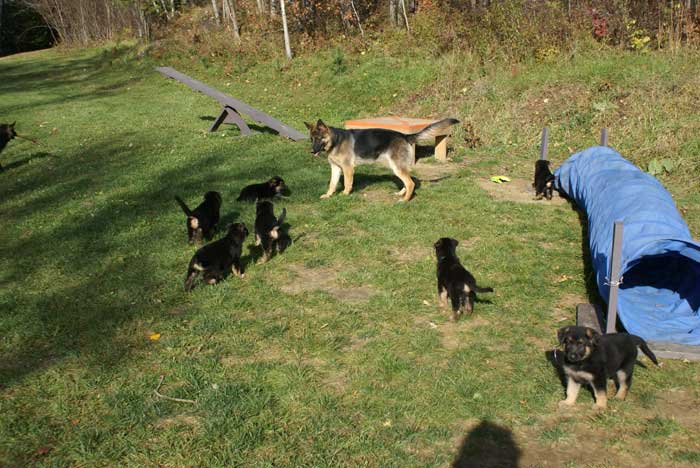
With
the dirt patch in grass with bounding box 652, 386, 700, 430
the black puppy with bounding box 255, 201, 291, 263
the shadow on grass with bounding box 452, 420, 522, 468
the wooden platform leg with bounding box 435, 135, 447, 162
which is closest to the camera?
the shadow on grass with bounding box 452, 420, 522, 468

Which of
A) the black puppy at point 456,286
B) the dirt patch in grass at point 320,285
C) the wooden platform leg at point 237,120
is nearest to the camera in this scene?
the black puppy at point 456,286

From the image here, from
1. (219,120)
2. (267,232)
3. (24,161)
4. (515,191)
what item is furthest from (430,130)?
(24,161)

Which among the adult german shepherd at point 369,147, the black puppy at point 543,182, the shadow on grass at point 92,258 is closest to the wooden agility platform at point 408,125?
the adult german shepherd at point 369,147

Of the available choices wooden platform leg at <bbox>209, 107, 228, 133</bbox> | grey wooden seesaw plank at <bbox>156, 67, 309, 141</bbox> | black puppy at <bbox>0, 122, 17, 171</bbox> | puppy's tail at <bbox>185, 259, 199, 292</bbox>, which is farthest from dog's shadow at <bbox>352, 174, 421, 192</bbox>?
black puppy at <bbox>0, 122, 17, 171</bbox>

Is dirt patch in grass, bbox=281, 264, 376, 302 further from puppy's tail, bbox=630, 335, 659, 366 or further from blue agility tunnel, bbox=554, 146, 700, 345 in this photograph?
puppy's tail, bbox=630, 335, 659, 366

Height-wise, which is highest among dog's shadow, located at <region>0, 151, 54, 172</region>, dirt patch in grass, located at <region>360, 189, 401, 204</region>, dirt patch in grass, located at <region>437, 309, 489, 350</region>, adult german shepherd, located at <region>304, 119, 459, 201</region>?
adult german shepherd, located at <region>304, 119, 459, 201</region>

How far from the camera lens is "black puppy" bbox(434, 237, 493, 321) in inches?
242

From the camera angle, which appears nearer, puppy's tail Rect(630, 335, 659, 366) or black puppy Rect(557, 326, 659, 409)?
black puppy Rect(557, 326, 659, 409)

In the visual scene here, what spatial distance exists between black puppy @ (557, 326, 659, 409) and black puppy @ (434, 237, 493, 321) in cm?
136

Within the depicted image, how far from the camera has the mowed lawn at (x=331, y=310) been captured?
453 centimetres

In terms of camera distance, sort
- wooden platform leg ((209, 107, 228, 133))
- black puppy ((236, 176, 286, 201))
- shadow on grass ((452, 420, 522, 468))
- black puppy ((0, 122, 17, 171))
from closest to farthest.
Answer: shadow on grass ((452, 420, 522, 468)), black puppy ((236, 176, 286, 201)), black puppy ((0, 122, 17, 171)), wooden platform leg ((209, 107, 228, 133))

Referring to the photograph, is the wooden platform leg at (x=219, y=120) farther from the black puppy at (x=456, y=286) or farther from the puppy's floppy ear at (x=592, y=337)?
the puppy's floppy ear at (x=592, y=337)

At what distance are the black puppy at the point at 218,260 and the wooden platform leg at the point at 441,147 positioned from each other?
660 cm

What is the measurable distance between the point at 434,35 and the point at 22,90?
59.0ft
